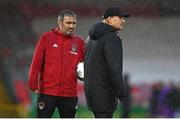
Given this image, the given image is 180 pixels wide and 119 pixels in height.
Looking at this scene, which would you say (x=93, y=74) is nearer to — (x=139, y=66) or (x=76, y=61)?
(x=76, y=61)

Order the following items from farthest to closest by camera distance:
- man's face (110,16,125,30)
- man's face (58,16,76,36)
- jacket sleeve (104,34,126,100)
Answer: man's face (58,16,76,36)
man's face (110,16,125,30)
jacket sleeve (104,34,126,100)

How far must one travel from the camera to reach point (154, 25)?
8.70 metres

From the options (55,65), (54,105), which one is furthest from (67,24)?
(54,105)

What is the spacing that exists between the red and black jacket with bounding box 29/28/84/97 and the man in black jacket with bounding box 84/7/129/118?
14.6 inches

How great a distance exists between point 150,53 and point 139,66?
246 millimetres

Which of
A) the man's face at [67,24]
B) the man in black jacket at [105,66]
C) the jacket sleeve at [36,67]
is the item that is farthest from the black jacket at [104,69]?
the jacket sleeve at [36,67]

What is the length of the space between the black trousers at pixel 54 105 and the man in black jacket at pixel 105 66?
1.33 ft

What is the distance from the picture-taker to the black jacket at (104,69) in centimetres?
521

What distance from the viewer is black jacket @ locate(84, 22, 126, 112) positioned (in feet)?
17.1

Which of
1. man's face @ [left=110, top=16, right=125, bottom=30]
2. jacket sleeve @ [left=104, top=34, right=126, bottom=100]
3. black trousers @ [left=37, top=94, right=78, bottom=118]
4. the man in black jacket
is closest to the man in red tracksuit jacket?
black trousers @ [left=37, top=94, right=78, bottom=118]

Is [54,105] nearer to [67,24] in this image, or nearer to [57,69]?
[57,69]

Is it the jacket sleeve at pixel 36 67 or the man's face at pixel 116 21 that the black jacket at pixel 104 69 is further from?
the jacket sleeve at pixel 36 67

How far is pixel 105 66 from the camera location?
5.30 metres

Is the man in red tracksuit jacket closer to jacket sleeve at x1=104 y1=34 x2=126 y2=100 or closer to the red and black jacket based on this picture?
the red and black jacket
